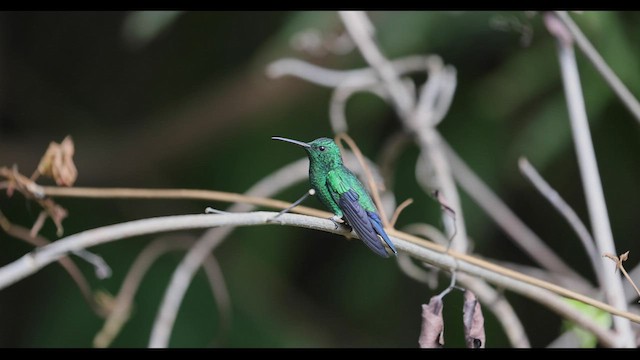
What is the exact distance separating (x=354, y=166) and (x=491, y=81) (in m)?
0.68

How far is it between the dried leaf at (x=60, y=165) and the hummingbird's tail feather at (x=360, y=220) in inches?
13.4

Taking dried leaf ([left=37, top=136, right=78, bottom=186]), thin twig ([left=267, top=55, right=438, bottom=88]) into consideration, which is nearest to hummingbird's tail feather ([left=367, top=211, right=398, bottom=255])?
dried leaf ([left=37, top=136, right=78, bottom=186])

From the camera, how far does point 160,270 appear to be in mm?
2539

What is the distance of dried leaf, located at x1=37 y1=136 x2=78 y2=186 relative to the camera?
974 millimetres

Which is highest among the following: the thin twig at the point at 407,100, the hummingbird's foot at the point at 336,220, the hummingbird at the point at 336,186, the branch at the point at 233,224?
the thin twig at the point at 407,100

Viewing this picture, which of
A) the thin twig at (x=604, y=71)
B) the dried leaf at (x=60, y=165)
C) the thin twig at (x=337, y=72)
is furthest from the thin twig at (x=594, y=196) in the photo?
the dried leaf at (x=60, y=165)

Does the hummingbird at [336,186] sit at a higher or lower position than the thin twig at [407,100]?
lower

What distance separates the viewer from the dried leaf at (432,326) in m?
0.92

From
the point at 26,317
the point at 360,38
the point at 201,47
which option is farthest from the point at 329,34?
the point at 26,317

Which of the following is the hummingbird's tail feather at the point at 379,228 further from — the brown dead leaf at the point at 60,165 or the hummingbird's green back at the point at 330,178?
the brown dead leaf at the point at 60,165

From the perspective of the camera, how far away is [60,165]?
3.21 feet

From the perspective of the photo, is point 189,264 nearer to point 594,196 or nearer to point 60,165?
point 60,165

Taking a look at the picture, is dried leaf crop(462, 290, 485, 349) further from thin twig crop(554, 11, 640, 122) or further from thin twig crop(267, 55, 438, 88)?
thin twig crop(267, 55, 438, 88)

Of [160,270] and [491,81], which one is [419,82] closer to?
[491,81]
